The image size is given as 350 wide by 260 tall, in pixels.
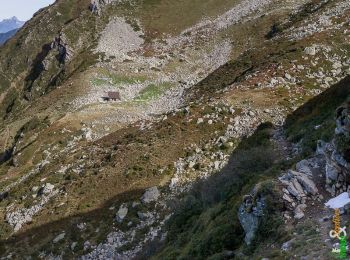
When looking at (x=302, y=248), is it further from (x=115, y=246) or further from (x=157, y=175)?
(x=157, y=175)

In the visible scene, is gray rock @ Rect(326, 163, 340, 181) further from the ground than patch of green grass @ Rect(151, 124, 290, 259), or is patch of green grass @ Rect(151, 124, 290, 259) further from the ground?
gray rock @ Rect(326, 163, 340, 181)

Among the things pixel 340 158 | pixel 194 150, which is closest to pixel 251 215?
pixel 340 158

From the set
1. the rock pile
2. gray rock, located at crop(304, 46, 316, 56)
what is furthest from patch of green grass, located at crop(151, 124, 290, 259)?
gray rock, located at crop(304, 46, 316, 56)

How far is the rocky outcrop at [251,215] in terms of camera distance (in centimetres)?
1833

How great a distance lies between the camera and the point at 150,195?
37031mm

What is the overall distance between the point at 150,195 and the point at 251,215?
19.1 m

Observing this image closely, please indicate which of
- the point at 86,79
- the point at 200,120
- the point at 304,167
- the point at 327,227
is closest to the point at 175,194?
the point at 200,120

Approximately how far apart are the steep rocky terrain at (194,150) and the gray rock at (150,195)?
12 centimetres

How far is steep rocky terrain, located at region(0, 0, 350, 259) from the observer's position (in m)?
18.9

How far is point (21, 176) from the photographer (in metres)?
52.2

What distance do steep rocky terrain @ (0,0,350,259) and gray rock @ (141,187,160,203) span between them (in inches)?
4.8

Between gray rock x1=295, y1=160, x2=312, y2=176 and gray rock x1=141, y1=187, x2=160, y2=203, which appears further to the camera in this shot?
gray rock x1=141, y1=187, x2=160, y2=203

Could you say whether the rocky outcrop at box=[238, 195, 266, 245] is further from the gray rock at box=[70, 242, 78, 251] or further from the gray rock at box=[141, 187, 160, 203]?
the gray rock at box=[70, 242, 78, 251]

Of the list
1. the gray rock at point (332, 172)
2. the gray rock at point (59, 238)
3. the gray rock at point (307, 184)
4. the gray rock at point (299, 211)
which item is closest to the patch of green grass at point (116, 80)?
the gray rock at point (59, 238)
